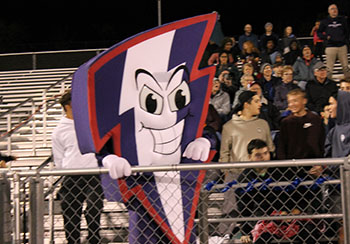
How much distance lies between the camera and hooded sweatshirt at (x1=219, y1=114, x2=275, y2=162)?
638 centimetres

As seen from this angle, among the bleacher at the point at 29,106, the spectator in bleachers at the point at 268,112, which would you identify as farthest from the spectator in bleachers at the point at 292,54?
the bleacher at the point at 29,106

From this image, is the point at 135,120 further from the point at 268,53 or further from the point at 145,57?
the point at 268,53

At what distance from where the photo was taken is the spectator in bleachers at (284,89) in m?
8.65

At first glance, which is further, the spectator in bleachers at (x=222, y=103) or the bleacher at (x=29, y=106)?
the bleacher at (x=29, y=106)

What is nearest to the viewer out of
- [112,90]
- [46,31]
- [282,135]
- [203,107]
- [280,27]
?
[112,90]

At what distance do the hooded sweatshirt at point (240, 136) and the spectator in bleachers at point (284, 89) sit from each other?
2.26 metres

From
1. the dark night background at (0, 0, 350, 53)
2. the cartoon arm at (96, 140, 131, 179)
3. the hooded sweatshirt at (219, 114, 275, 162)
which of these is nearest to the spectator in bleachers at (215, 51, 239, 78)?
the hooded sweatshirt at (219, 114, 275, 162)

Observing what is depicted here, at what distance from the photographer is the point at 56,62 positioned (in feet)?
51.8

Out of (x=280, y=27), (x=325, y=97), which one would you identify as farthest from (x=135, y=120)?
(x=280, y=27)

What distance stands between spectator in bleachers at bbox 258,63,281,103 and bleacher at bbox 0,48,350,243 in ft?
7.88

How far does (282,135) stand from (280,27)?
22900 millimetres

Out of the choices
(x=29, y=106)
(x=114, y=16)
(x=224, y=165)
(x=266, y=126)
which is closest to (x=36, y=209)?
(x=224, y=165)

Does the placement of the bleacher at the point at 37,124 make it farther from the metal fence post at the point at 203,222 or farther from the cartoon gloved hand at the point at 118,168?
the cartoon gloved hand at the point at 118,168

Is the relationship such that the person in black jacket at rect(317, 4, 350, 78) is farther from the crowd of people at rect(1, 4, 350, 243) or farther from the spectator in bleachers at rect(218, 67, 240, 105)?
the spectator in bleachers at rect(218, 67, 240, 105)
